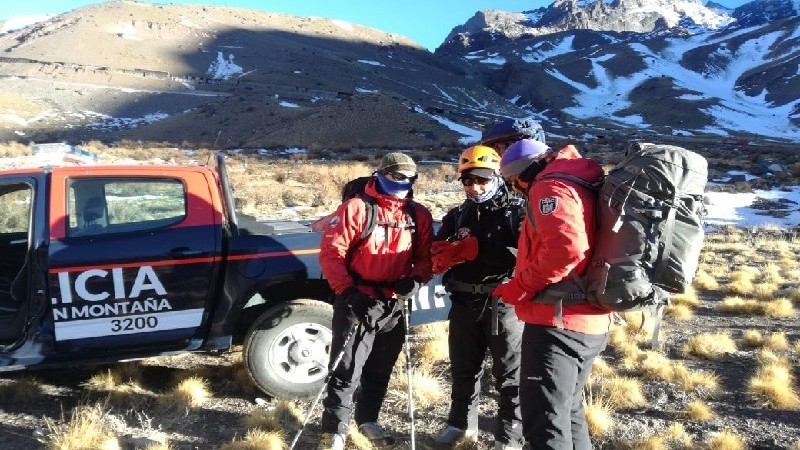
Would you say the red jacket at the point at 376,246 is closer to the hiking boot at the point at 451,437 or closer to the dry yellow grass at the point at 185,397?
the hiking boot at the point at 451,437

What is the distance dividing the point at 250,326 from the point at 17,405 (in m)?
1.81

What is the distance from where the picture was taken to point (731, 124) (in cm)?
10500

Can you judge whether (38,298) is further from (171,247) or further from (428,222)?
(428,222)

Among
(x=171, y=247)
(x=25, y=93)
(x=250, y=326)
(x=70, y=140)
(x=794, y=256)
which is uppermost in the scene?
(x=25, y=93)

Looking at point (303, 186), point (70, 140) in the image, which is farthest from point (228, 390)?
point (70, 140)

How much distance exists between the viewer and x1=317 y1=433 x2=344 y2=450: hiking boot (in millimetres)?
3756

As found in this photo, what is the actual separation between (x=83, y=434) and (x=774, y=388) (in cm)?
502

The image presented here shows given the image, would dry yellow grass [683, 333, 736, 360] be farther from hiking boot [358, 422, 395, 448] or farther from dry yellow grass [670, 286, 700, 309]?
hiking boot [358, 422, 395, 448]

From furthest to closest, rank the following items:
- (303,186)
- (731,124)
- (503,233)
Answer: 1. (731,124)
2. (303,186)
3. (503,233)

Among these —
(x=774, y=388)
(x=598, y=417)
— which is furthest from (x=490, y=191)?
(x=774, y=388)

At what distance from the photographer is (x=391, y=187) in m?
3.70

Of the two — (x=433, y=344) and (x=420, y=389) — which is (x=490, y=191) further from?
(x=433, y=344)

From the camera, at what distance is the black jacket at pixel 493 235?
3.72 m

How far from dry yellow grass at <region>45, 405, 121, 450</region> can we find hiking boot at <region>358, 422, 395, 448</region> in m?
1.56
